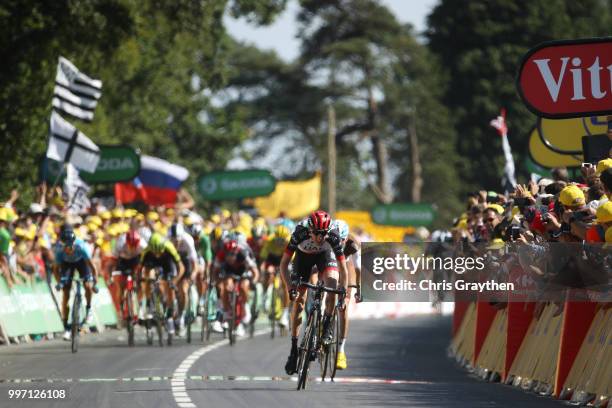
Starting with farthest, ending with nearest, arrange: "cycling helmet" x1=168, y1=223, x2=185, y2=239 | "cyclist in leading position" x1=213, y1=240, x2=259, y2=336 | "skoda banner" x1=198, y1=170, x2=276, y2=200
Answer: "skoda banner" x1=198, y1=170, x2=276, y2=200 < "cyclist in leading position" x1=213, y1=240, x2=259, y2=336 < "cycling helmet" x1=168, y1=223, x2=185, y2=239

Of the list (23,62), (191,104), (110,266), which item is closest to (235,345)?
(110,266)

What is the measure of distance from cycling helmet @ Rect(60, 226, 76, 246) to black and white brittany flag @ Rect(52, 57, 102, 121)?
8.05 m

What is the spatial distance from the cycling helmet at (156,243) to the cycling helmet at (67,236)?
62.0 inches

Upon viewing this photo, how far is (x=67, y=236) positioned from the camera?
22.9 m

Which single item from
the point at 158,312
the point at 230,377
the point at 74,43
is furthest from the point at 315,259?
the point at 74,43

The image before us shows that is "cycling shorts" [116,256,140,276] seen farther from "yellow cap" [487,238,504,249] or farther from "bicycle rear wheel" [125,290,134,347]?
"yellow cap" [487,238,504,249]

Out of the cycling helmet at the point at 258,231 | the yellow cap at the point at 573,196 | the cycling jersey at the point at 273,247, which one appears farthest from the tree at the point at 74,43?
the yellow cap at the point at 573,196

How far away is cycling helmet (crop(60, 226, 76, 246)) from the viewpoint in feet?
75.2

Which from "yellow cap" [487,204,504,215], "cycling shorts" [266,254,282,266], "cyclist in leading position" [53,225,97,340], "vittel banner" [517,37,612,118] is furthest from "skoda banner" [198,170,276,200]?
"vittel banner" [517,37,612,118]

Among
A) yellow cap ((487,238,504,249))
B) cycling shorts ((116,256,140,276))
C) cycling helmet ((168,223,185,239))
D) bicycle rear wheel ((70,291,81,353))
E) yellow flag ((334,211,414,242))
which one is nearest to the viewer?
yellow cap ((487,238,504,249))

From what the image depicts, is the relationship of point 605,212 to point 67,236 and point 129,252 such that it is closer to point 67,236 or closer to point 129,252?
point 67,236

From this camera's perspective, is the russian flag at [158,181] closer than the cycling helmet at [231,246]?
No

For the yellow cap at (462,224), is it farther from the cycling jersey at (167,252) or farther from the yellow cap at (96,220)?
the yellow cap at (96,220)

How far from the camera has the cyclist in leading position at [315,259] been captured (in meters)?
15.8
